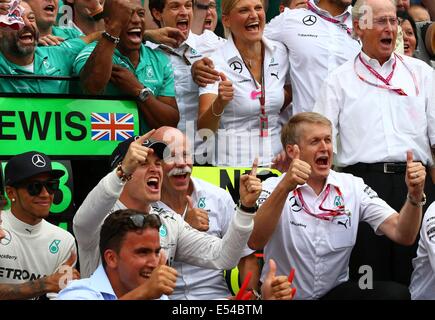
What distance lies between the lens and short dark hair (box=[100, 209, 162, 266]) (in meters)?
6.30

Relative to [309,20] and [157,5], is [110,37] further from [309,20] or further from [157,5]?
[309,20]

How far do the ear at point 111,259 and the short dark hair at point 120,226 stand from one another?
0.06 feet

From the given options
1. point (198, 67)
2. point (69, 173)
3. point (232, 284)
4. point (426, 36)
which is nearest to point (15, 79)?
point (69, 173)

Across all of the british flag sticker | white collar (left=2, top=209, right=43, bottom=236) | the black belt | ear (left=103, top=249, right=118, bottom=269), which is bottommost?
ear (left=103, top=249, right=118, bottom=269)

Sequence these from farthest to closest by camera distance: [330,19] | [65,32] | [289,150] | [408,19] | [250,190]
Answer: [408,19] < [330,19] < [65,32] < [289,150] < [250,190]

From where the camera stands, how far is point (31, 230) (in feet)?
24.1

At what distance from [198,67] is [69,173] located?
4.16 ft

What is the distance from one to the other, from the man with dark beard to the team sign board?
155 millimetres

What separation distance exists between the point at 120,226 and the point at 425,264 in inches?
92.0

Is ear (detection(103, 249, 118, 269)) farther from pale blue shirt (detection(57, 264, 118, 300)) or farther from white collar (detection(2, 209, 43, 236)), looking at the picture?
white collar (detection(2, 209, 43, 236))

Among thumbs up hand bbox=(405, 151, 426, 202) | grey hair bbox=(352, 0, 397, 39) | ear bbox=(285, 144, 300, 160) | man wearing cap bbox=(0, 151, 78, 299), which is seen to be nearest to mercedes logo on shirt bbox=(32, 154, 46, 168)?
man wearing cap bbox=(0, 151, 78, 299)

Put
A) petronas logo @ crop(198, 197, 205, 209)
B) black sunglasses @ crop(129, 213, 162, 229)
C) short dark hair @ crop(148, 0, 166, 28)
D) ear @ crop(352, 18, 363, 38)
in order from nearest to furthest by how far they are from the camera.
A: black sunglasses @ crop(129, 213, 162, 229) < petronas logo @ crop(198, 197, 205, 209) < ear @ crop(352, 18, 363, 38) < short dark hair @ crop(148, 0, 166, 28)

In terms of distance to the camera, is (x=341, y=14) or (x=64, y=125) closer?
(x=64, y=125)

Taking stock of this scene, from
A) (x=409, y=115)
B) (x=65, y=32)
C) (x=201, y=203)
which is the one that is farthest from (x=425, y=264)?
(x=65, y=32)
